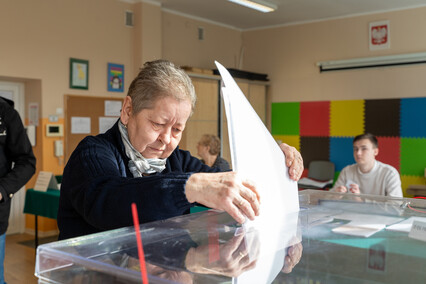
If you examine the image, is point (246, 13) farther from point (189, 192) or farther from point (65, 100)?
point (189, 192)

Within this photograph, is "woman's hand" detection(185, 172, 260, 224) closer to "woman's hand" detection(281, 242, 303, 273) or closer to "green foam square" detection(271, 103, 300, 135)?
"woman's hand" detection(281, 242, 303, 273)

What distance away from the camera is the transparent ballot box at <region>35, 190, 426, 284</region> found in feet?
1.95

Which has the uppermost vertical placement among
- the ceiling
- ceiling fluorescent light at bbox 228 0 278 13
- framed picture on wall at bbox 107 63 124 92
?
the ceiling

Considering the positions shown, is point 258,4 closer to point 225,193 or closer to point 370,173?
point 370,173

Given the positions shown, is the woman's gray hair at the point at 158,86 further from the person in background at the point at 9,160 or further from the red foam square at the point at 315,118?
the red foam square at the point at 315,118

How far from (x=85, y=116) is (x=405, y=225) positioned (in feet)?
18.1

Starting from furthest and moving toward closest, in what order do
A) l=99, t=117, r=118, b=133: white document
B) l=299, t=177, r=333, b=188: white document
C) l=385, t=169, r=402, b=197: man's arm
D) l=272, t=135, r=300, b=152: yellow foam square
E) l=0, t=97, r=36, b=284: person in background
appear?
l=272, t=135, r=300, b=152: yellow foam square, l=299, t=177, r=333, b=188: white document, l=99, t=117, r=118, b=133: white document, l=385, t=169, r=402, b=197: man's arm, l=0, t=97, r=36, b=284: person in background

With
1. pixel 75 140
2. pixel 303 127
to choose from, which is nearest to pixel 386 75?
pixel 303 127

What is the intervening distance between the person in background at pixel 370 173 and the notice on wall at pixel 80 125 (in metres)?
3.60

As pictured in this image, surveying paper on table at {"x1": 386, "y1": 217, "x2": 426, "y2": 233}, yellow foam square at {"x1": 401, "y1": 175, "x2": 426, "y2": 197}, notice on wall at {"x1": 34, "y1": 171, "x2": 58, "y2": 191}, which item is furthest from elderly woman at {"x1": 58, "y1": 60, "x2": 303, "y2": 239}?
yellow foam square at {"x1": 401, "y1": 175, "x2": 426, "y2": 197}

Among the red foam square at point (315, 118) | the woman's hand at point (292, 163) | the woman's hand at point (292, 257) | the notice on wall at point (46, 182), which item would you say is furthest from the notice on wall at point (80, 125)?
the woman's hand at point (292, 257)

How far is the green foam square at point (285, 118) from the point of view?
24.8ft

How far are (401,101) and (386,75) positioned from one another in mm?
456

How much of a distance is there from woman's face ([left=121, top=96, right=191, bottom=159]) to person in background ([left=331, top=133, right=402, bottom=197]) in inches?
107
